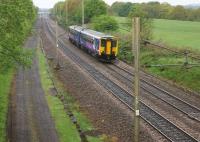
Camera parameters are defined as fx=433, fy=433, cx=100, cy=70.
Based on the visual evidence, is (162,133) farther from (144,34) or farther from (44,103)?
(144,34)

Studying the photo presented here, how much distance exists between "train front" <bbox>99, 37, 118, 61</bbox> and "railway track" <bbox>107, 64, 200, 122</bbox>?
6657 mm

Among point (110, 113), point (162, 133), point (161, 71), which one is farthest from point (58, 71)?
point (162, 133)

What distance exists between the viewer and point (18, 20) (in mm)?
24469

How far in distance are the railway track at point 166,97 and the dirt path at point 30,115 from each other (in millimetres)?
8191

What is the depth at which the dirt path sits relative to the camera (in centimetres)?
2284

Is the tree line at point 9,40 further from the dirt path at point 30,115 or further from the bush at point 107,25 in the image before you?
the bush at point 107,25

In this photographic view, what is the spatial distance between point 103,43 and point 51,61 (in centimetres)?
842

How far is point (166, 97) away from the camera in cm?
3203

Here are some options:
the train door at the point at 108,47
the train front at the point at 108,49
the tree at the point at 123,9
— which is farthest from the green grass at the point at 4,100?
the tree at the point at 123,9

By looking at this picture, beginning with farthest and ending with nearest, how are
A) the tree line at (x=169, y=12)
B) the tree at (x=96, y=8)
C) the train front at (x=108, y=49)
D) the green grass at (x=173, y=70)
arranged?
the tree line at (x=169, y=12) < the tree at (x=96, y=8) < the train front at (x=108, y=49) < the green grass at (x=173, y=70)

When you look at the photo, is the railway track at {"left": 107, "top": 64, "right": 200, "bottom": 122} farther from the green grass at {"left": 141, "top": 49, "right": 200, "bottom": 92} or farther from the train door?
the train door

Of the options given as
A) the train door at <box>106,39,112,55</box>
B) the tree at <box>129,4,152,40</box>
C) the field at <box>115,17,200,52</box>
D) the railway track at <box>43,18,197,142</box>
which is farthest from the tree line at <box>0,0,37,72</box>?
the tree at <box>129,4,152,40</box>

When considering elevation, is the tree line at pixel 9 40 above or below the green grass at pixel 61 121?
above

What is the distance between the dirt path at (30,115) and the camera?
74.9 ft
